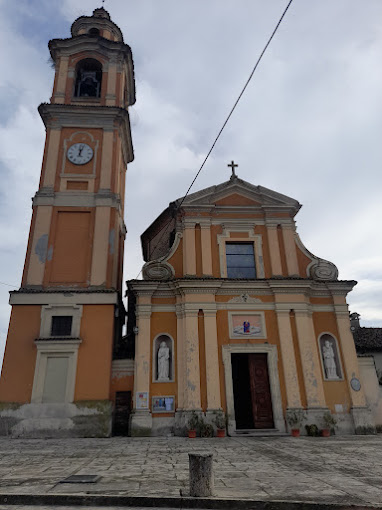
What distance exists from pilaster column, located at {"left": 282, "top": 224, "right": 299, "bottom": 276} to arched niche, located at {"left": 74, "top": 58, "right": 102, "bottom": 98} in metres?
12.1

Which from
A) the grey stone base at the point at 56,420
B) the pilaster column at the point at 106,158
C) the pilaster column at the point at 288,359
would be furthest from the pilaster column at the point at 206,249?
the grey stone base at the point at 56,420

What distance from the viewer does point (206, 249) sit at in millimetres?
16031

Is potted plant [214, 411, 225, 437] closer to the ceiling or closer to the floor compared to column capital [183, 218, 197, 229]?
closer to the floor

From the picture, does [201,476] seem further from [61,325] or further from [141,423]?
[61,325]

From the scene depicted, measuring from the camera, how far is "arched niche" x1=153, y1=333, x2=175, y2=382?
14047 mm

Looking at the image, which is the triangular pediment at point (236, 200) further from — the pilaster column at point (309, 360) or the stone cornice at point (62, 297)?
the stone cornice at point (62, 297)

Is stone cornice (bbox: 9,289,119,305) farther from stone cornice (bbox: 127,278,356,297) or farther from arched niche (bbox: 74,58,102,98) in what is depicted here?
arched niche (bbox: 74,58,102,98)

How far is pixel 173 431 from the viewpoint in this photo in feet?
43.3

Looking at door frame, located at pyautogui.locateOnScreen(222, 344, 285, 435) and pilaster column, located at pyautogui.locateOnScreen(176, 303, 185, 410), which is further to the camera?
pilaster column, located at pyautogui.locateOnScreen(176, 303, 185, 410)

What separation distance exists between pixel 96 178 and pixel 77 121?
10.9 ft

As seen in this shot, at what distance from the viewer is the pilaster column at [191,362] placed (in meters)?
13.5

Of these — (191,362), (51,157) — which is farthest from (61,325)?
(51,157)

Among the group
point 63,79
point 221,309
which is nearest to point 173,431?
point 221,309

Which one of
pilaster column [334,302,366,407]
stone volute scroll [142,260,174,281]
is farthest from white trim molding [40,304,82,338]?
pilaster column [334,302,366,407]
